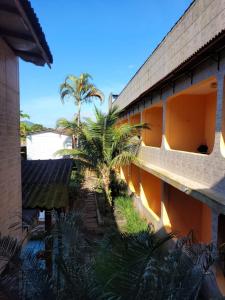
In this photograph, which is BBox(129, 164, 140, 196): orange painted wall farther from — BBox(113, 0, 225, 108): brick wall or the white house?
the white house

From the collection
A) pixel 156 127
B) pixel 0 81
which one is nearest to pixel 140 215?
pixel 156 127

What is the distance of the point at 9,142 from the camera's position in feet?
16.5

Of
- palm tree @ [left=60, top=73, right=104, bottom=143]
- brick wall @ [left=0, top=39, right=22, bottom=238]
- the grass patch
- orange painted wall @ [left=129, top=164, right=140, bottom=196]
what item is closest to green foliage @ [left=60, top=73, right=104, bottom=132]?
palm tree @ [left=60, top=73, right=104, bottom=143]

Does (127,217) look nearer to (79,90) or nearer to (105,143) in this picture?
(105,143)

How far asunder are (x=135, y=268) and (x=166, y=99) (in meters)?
7.15

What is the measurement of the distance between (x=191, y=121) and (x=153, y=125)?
3129 mm

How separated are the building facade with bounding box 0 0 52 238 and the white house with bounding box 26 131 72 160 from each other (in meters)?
26.0

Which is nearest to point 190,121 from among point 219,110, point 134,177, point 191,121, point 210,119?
point 191,121

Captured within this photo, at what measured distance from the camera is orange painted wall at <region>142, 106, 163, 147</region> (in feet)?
40.6

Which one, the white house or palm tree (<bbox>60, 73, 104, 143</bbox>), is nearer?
palm tree (<bbox>60, 73, 104, 143</bbox>)

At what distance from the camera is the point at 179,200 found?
933 cm

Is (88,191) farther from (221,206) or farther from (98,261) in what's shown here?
(98,261)

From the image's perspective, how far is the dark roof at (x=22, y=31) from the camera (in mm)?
3359

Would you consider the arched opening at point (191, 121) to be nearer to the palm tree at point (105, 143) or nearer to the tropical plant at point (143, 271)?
the palm tree at point (105, 143)
